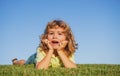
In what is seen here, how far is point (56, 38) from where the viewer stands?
10148 millimetres

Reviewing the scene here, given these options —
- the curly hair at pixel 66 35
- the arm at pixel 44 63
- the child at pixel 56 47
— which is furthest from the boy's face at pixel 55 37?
the arm at pixel 44 63

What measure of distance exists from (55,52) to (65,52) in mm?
373

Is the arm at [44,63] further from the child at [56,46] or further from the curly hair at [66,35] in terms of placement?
the curly hair at [66,35]

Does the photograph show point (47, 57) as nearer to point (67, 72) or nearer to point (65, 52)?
point (65, 52)

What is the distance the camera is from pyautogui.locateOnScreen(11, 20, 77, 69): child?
391 inches

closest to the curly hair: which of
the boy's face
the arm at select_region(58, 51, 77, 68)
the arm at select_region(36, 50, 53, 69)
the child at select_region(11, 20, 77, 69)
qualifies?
the child at select_region(11, 20, 77, 69)

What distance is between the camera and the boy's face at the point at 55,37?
10.2 metres

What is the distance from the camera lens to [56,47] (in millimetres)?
10242

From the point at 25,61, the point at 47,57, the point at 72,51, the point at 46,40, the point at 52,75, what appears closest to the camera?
the point at 52,75

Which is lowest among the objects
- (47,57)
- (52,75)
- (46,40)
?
(52,75)

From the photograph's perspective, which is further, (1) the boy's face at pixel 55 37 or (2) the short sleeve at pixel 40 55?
(2) the short sleeve at pixel 40 55

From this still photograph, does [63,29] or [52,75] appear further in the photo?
[63,29]

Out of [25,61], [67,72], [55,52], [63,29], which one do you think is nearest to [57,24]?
[63,29]

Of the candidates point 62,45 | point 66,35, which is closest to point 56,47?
point 62,45
